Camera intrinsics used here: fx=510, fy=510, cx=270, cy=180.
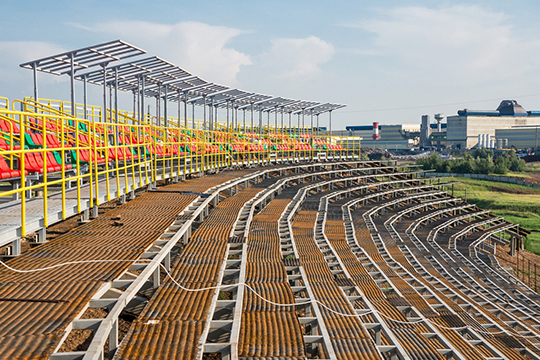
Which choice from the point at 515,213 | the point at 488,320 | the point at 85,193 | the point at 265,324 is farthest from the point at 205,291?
the point at 515,213

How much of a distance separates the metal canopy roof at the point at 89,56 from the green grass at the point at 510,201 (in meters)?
35.6

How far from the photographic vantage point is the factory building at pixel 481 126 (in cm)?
13212

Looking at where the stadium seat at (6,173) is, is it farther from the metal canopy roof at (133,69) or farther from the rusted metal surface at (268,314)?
the metal canopy roof at (133,69)

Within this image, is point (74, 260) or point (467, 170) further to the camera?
point (467, 170)

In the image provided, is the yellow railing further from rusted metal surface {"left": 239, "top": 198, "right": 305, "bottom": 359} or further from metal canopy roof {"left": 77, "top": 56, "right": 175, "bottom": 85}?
rusted metal surface {"left": 239, "top": 198, "right": 305, "bottom": 359}

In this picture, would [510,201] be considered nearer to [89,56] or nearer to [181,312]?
[89,56]

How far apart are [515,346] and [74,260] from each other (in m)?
10.6

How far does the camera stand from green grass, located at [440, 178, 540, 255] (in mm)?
50094

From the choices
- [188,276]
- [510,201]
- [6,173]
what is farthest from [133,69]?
[510,201]

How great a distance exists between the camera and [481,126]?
137 metres

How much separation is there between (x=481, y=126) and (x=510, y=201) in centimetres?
8293

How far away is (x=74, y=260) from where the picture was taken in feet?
22.1

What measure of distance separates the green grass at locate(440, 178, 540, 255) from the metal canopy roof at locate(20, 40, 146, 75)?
35.6 m

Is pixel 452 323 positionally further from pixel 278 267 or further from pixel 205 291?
pixel 205 291
